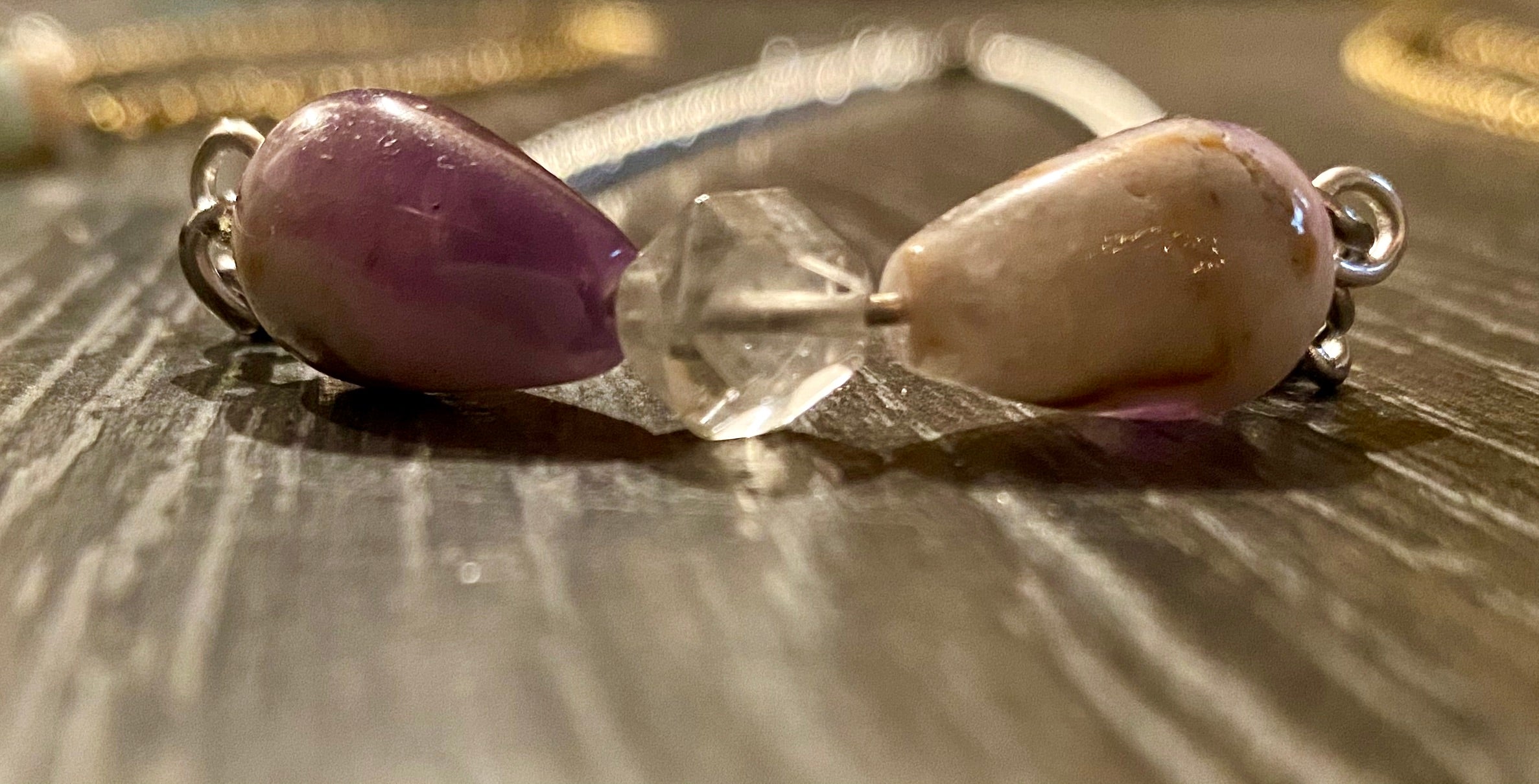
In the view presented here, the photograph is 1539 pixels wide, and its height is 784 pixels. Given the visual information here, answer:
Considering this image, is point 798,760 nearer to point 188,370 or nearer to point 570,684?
point 570,684

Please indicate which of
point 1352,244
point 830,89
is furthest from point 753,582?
point 830,89

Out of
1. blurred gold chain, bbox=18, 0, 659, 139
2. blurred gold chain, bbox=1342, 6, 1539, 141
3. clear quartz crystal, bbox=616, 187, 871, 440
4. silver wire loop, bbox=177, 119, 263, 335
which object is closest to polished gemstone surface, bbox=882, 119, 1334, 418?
clear quartz crystal, bbox=616, 187, 871, 440

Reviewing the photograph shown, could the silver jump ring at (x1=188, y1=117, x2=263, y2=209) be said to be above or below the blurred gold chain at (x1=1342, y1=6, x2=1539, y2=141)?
above

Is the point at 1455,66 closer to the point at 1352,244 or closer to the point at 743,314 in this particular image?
the point at 1352,244

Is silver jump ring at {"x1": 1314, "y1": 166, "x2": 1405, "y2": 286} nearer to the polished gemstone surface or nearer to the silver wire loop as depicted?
the polished gemstone surface

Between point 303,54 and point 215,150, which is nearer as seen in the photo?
point 215,150

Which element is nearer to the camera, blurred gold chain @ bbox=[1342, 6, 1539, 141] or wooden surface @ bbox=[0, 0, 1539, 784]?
wooden surface @ bbox=[0, 0, 1539, 784]
